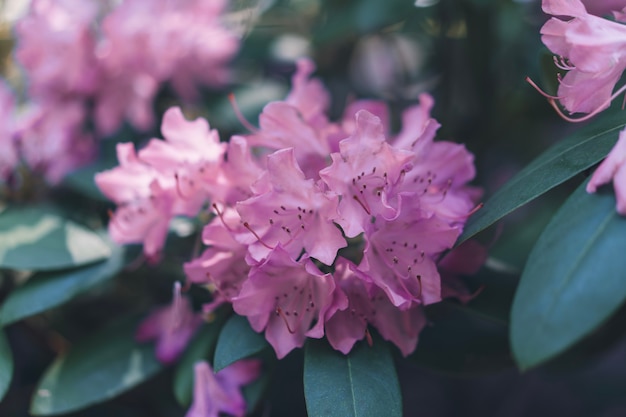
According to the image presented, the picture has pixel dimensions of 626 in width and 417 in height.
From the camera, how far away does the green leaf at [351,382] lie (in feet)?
2.34

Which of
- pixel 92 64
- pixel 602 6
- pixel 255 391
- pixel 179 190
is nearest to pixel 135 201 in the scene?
pixel 179 190

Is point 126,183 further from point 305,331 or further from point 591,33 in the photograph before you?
point 591,33

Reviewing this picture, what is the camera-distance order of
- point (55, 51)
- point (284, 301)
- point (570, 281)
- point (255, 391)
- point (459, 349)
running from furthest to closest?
1. point (55, 51)
2. point (459, 349)
3. point (255, 391)
4. point (284, 301)
5. point (570, 281)

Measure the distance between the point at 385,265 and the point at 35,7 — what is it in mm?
878

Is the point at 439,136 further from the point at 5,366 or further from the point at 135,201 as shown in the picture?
the point at 5,366

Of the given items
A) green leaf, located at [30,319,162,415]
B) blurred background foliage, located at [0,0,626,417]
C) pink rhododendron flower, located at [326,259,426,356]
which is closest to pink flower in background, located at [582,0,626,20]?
blurred background foliage, located at [0,0,626,417]

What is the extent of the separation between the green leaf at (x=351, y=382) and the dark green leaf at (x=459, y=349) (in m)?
0.21

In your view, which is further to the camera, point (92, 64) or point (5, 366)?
point (92, 64)

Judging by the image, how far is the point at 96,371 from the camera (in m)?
1.02

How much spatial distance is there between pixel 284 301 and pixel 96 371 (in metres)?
0.40

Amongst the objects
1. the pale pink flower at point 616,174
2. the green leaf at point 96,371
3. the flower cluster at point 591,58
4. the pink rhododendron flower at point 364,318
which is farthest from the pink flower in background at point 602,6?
the green leaf at point 96,371

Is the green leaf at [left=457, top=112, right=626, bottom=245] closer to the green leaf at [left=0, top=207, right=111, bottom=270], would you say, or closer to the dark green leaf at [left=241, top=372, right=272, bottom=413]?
the dark green leaf at [left=241, top=372, right=272, bottom=413]

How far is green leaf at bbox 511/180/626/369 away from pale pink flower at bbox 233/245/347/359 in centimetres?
22

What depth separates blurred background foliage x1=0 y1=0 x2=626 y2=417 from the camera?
3.82 feet
